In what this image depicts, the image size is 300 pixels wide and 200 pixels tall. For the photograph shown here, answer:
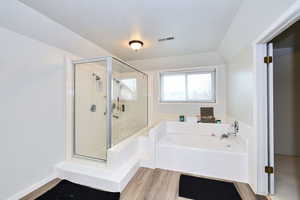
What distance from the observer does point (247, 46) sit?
1.98 m

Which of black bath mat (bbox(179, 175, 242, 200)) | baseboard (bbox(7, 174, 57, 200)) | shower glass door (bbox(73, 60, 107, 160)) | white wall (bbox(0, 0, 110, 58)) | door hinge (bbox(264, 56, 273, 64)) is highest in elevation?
white wall (bbox(0, 0, 110, 58))

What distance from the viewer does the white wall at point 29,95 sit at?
5.04ft

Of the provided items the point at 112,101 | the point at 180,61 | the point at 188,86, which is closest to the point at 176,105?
the point at 188,86

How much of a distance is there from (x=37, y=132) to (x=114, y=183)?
4.35 feet

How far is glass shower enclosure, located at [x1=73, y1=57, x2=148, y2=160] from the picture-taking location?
223 cm

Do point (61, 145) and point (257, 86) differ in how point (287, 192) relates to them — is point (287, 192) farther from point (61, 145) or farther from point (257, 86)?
point (61, 145)

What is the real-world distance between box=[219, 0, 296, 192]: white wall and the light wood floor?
19 centimetres

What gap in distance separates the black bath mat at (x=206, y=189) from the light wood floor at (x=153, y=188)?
3.4 inches

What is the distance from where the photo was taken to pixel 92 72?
262 cm

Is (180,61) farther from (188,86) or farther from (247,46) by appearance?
(247,46)

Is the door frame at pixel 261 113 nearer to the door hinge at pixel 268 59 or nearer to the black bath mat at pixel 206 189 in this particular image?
the door hinge at pixel 268 59

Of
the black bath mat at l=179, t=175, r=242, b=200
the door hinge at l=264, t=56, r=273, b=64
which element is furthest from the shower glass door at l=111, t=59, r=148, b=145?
the door hinge at l=264, t=56, r=273, b=64

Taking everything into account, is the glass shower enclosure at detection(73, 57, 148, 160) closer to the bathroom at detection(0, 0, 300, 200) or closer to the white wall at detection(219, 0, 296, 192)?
the bathroom at detection(0, 0, 300, 200)

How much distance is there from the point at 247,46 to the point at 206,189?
219 centimetres
